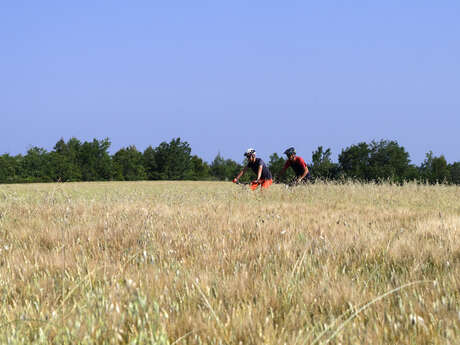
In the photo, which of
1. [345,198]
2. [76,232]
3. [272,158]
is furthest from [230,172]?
[76,232]

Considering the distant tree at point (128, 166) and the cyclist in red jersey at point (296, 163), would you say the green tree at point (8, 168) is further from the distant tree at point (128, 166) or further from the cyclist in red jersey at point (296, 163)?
the cyclist in red jersey at point (296, 163)

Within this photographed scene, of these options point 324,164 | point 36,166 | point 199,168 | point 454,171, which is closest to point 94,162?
point 36,166

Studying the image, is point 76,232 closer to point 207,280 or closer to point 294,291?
point 207,280

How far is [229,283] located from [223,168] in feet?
262

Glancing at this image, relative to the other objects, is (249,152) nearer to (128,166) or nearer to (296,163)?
(296,163)

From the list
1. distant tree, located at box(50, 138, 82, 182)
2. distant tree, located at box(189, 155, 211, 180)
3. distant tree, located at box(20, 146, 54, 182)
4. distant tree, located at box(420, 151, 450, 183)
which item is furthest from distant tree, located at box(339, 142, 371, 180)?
distant tree, located at box(20, 146, 54, 182)

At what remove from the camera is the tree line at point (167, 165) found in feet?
195

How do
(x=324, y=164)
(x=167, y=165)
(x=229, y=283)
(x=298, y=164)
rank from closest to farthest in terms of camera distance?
(x=229, y=283), (x=298, y=164), (x=324, y=164), (x=167, y=165)

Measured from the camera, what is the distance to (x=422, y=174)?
65.4 metres

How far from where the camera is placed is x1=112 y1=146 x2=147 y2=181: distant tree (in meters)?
70.1

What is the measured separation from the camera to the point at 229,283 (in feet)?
8.29

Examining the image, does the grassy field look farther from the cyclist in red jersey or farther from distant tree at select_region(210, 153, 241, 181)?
distant tree at select_region(210, 153, 241, 181)

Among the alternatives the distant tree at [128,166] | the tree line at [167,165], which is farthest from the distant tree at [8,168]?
the distant tree at [128,166]

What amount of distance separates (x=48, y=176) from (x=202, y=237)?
6322 cm
